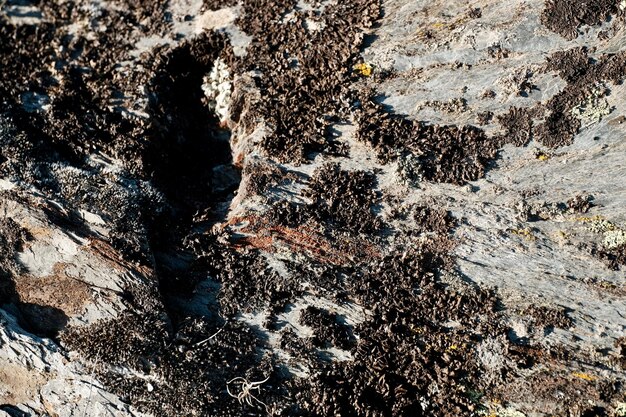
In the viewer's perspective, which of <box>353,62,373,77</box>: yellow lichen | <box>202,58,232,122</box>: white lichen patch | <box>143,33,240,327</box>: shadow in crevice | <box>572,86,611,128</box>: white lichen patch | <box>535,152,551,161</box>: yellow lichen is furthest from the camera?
<box>202,58,232,122</box>: white lichen patch

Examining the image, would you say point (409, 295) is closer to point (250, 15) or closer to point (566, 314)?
point (566, 314)

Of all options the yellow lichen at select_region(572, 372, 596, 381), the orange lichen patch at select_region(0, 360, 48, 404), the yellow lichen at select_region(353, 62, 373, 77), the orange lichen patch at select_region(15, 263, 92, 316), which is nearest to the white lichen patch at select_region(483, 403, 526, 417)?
the yellow lichen at select_region(572, 372, 596, 381)

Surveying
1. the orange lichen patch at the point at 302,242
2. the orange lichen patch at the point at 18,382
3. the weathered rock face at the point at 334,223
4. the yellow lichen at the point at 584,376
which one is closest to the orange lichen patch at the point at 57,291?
the weathered rock face at the point at 334,223

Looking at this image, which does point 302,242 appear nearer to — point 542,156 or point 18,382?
point 542,156

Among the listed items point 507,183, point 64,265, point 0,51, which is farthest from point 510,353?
point 0,51

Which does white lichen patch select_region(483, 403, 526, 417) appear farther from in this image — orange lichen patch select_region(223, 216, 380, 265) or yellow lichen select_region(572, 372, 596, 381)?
orange lichen patch select_region(223, 216, 380, 265)

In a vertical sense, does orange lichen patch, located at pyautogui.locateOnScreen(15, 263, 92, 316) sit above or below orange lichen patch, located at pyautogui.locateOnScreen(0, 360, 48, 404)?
above
